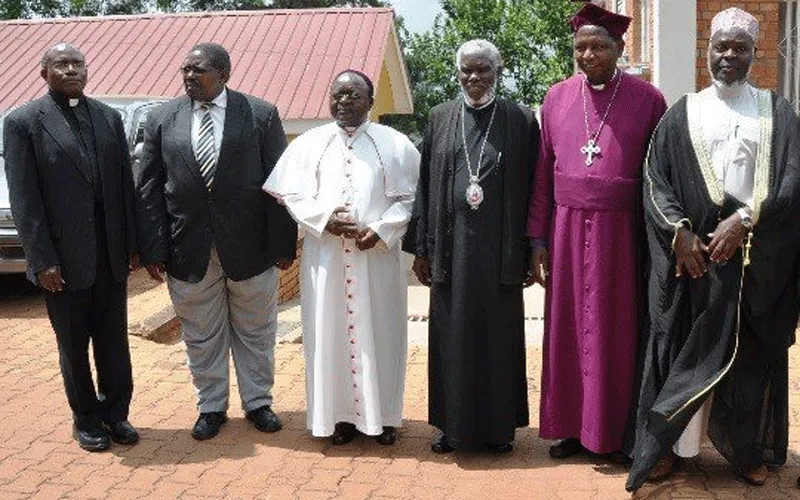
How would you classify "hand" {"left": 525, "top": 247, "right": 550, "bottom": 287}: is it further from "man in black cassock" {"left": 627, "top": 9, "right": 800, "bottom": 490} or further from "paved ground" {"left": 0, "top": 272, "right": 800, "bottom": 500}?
"paved ground" {"left": 0, "top": 272, "right": 800, "bottom": 500}

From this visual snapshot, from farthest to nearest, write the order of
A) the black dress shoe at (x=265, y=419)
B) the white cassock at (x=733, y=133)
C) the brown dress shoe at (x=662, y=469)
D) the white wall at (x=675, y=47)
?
the white wall at (x=675, y=47)
the black dress shoe at (x=265, y=419)
the brown dress shoe at (x=662, y=469)
the white cassock at (x=733, y=133)

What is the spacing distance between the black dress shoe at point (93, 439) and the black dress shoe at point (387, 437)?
1.49 meters

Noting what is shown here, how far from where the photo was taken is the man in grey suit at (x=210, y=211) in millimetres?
5297

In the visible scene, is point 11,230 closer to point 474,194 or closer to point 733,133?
point 474,194

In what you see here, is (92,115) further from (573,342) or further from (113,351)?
(573,342)

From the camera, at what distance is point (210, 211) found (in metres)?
5.30

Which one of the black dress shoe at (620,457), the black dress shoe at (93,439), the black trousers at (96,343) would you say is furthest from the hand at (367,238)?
the black dress shoe at (93,439)

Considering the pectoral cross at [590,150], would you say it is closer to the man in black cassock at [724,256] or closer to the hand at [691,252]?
the man in black cassock at [724,256]

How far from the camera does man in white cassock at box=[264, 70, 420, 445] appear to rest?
5207 mm

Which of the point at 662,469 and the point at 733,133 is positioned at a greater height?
the point at 733,133

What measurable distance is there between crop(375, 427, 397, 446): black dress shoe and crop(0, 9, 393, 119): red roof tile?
9.13 m

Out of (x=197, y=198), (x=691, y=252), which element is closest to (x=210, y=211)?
(x=197, y=198)

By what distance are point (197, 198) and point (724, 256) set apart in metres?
2.71

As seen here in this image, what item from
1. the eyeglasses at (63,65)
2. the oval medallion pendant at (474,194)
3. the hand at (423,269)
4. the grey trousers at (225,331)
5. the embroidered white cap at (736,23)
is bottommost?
the grey trousers at (225,331)
